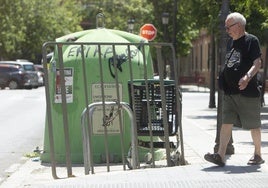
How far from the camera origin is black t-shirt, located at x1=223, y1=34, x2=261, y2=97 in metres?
7.67

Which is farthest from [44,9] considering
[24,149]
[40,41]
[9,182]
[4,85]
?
[9,182]

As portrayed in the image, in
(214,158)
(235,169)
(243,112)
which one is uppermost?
(243,112)

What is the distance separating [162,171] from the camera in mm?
7805

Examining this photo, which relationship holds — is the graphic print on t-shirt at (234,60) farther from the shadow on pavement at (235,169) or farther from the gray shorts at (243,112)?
the shadow on pavement at (235,169)

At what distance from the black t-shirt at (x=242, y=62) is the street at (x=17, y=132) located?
11.4ft

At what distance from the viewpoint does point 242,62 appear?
7.70 m

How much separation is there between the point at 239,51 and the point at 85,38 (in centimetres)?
339

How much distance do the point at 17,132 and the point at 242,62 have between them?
9.33 metres

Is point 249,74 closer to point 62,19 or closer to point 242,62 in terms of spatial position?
point 242,62

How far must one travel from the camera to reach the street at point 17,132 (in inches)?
439

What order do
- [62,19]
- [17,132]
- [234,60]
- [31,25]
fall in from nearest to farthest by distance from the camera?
1. [234,60]
2. [17,132]
3. [31,25]
4. [62,19]

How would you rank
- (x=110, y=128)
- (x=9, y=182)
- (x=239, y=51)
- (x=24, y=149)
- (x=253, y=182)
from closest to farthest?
(x=253, y=182) → (x=239, y=51) → (x=9, y=182) → (x=110, y=128) → (x=24, y=149)

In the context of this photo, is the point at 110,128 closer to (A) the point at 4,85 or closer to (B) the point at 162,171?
(B) the point at 162,171

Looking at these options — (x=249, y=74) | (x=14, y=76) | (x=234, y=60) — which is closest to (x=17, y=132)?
(x=234, y=60)
